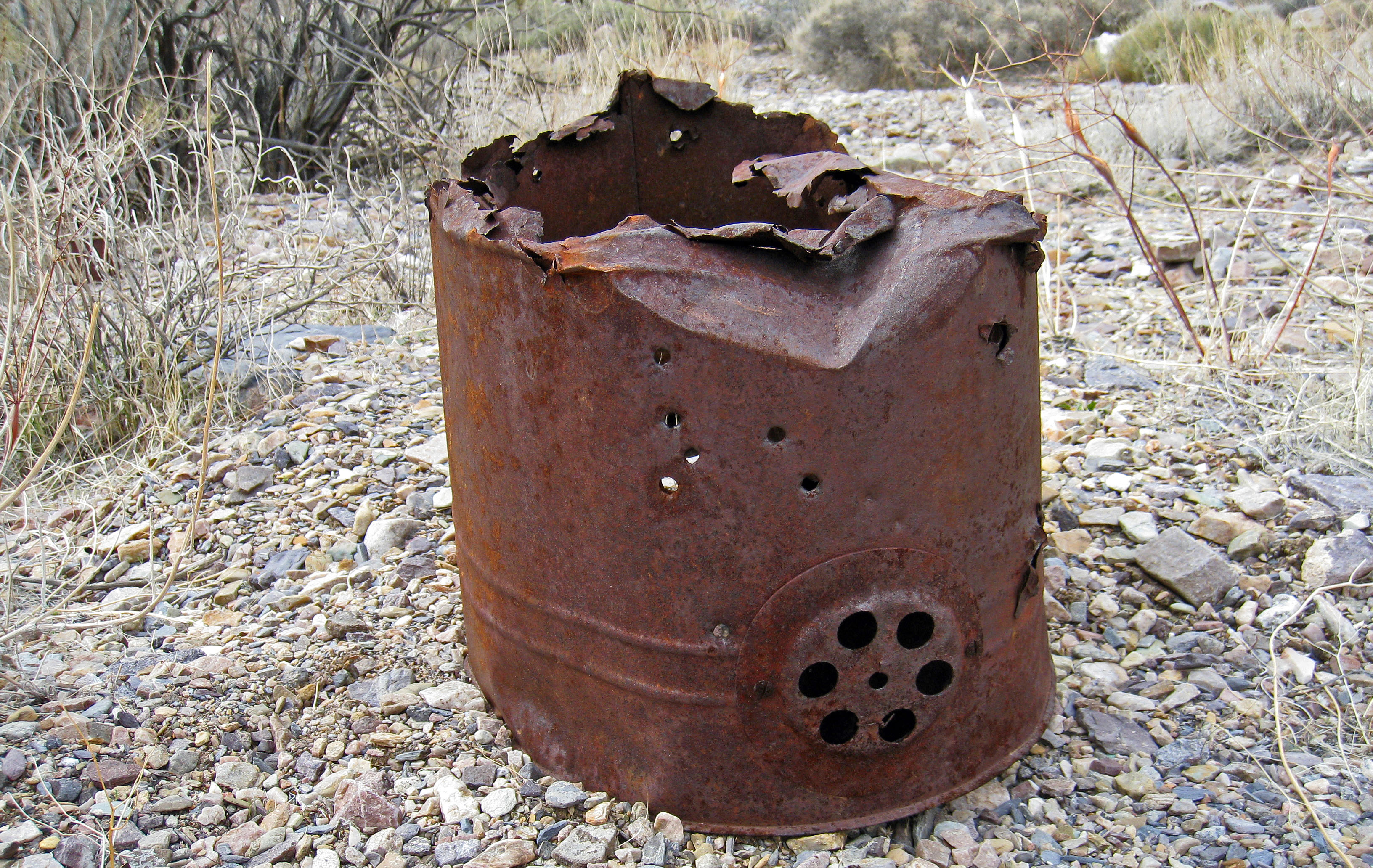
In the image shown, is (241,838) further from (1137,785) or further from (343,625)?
(1137,785)

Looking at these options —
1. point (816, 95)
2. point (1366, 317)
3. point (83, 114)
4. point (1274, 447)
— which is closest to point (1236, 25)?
point (816, 95)

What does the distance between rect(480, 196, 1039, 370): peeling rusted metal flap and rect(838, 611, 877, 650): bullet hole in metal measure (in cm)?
43

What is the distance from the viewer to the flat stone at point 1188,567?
104 inches

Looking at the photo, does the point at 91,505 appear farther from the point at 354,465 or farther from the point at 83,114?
the point at 83,114

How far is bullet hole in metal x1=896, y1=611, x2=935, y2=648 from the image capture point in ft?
5.92

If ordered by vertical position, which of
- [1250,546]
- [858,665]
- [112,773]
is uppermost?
[858,665]

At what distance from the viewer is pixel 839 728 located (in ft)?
6.15

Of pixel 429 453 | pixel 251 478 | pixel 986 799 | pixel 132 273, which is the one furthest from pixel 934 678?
pixel 132 273

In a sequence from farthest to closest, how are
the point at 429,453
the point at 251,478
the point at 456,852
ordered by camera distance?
the point at 429,453
the point at 251,478
the point at 456,852

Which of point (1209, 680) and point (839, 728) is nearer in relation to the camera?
point (839, 728)

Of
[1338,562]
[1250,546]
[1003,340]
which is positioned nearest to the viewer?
[1003,340]

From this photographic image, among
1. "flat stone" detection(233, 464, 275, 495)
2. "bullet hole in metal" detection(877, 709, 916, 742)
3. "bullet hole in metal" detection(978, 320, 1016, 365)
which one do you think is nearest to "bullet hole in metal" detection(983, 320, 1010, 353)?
"bullet hole in metal" detection(978, 320, 1016, 365)

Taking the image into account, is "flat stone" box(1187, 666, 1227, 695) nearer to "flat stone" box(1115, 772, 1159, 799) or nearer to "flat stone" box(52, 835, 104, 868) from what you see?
"flat stone" box(1115, 772, 1159, 799)

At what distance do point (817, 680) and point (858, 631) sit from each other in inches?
5.8
